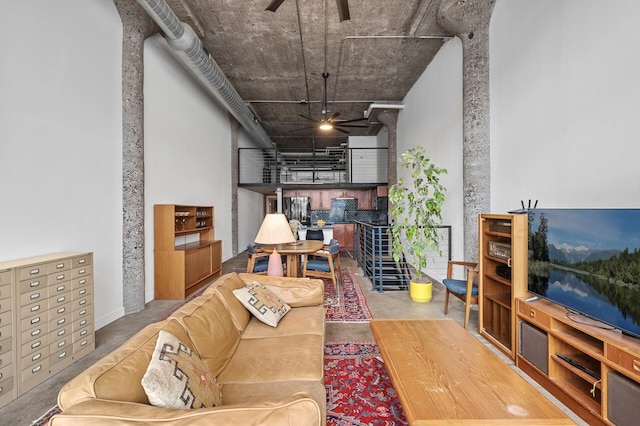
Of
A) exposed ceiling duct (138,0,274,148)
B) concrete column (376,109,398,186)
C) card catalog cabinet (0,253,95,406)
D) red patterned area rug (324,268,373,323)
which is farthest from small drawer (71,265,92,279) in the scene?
concrete column (376,109,398,186)

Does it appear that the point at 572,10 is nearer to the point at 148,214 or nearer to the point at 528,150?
the point at 528,150

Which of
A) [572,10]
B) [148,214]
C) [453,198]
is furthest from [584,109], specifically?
[148,214]

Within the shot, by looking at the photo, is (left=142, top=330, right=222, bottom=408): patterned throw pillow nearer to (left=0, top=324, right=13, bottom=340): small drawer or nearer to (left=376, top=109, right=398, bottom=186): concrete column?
(left=0, top=324, right=13, bottom=340): small drawer

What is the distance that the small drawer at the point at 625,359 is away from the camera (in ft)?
4.63

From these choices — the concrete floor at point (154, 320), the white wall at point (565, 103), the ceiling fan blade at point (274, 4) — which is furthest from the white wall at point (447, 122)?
the ceiling fan blade at point (274, 4)

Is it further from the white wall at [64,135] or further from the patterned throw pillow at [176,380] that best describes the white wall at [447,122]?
the white wall at [64,135]

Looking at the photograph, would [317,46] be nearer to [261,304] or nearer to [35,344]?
[261,304]

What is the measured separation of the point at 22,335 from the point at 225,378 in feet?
5.96

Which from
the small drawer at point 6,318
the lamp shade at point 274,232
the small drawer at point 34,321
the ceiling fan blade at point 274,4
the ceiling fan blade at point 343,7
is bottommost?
the small drawer at point 34,321

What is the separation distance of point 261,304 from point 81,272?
6.08ft

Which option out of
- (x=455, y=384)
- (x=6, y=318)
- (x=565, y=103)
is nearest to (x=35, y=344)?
(x=6, y=318)

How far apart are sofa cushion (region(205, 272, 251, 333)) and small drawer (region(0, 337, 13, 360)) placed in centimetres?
145

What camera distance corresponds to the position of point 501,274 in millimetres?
2650

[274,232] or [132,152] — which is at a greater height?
[132,152]
